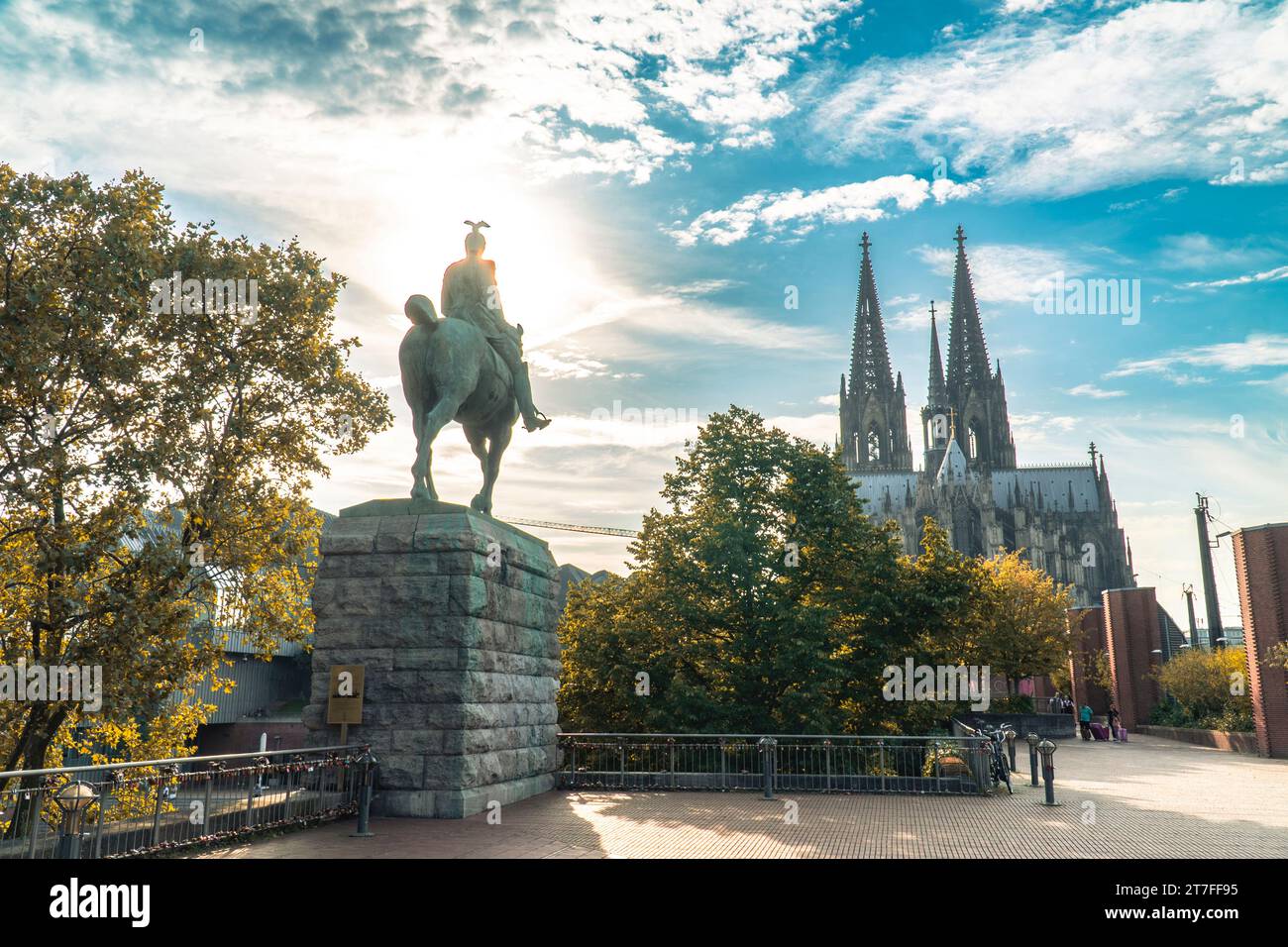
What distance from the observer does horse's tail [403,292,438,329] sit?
528 inches

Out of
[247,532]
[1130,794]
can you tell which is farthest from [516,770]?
[1130,794]

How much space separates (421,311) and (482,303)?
1.42 meters

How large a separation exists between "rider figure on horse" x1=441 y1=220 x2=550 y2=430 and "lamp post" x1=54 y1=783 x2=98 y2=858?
848 cm

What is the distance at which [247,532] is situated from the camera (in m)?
18.3

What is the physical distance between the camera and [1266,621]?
30.2m

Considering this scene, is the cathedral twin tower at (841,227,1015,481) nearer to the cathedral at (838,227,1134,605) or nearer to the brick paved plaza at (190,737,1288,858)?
the cathedral at (838,227,1134,605)

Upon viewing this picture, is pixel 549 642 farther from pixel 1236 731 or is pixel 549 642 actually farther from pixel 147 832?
pixel 1236 731

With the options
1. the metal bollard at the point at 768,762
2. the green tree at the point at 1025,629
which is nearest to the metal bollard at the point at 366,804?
the metal bollard at the point at 768,762

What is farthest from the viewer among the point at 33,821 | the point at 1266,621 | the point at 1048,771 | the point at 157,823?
the point at 1266,621

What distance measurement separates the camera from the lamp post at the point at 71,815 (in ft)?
25.8

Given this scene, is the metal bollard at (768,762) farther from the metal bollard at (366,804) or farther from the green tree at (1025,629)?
the green tree at (1025,629)

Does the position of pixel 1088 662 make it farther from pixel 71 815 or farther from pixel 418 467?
pixel 71 815

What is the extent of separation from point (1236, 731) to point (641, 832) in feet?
102

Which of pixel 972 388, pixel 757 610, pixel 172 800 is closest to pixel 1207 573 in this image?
pixel 757 610
